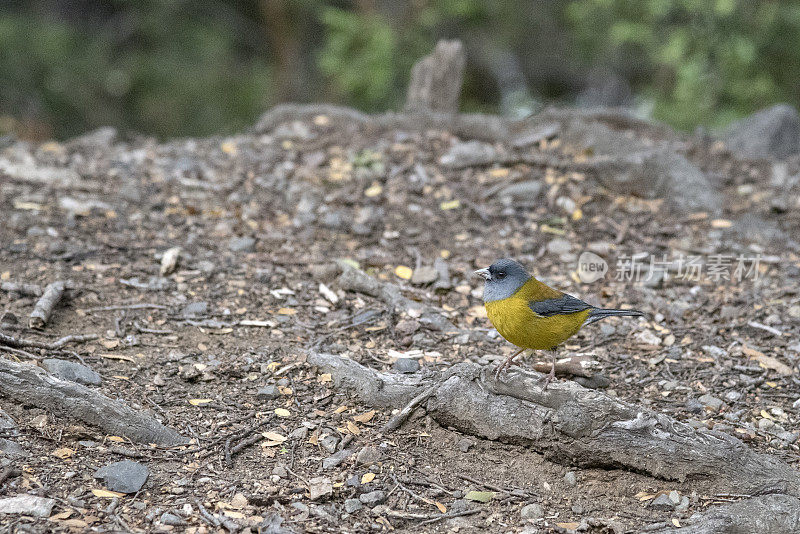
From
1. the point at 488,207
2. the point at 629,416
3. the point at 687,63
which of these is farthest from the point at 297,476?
the point at 687,63

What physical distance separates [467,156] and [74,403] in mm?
3881

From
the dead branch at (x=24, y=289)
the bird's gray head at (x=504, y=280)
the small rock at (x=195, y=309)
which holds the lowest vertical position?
the small rock at (x=195, y=309)

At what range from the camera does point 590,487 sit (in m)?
3.12

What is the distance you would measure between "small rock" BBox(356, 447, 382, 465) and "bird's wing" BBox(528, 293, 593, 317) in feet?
3.15

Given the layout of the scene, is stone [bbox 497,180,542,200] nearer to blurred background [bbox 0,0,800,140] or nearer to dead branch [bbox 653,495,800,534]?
blurred background [bbox 0,0,800,140]

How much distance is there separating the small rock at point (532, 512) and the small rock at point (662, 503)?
1.52ft

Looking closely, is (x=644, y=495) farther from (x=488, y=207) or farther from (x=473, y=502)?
(x=488, y=207)

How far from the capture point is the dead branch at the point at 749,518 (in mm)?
2836

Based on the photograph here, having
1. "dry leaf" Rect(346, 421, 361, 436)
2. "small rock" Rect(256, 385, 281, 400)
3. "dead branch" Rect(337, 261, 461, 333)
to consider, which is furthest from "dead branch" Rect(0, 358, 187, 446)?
"dead branch" Rect(337, 261, 461, 333)

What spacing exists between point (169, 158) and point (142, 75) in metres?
4.40

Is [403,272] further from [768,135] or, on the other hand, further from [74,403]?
[768,135]

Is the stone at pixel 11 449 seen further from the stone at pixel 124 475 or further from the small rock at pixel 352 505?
the small rock at pixel 352 505

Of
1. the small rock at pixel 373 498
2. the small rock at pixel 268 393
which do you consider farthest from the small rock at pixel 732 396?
the small rock at pixel 268 393

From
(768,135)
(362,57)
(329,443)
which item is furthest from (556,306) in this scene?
(362,57)
